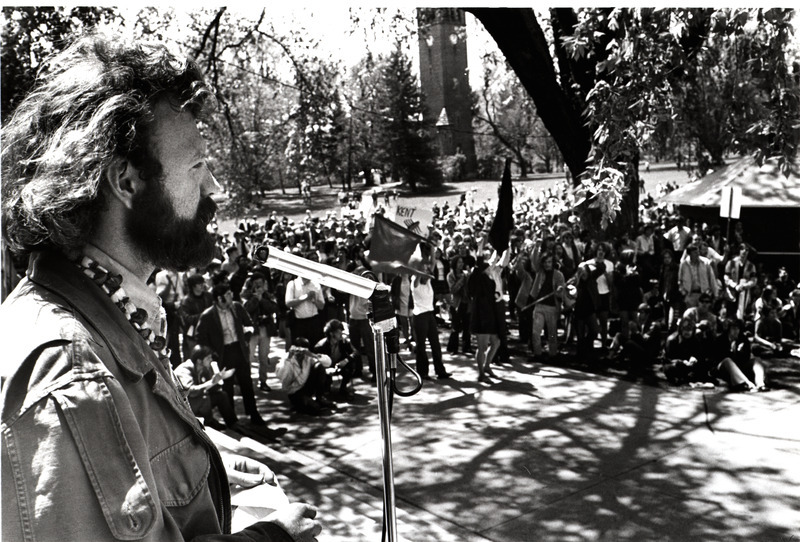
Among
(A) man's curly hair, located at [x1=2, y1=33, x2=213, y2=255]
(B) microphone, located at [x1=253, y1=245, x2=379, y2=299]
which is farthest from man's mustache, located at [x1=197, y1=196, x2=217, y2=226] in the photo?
(B) microphone, located at [x1=253, y1=245, x2=379, y2=299]

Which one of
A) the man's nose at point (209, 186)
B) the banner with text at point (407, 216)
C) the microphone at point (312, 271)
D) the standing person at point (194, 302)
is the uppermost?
the man's nose at point (209, 186)

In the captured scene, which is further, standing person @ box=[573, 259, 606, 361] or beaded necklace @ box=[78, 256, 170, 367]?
standing person @ box=[573, 259, 606, 361]

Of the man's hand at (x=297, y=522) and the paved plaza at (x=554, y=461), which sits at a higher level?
the man's hand at (x=297, y=522)

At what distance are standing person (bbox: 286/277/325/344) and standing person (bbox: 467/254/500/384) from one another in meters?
2.24

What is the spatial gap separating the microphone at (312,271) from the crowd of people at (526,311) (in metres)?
7.25

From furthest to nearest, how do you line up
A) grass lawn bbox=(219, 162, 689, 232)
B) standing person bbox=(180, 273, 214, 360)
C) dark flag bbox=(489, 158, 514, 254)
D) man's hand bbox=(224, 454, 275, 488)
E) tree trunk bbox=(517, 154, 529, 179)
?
tree trunk bbox=(517, 154, 529, 179) → grass lawn bbox=(219, 162, 689, 232) → dark flag bbox=(489, 158, 514, 254) → standing person bbox=(180, 273, 214, 360) → man's hand bbox=(224, 454, 275, 488)

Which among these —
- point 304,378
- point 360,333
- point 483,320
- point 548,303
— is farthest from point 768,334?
point 304,378

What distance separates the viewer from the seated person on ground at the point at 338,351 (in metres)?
10.7

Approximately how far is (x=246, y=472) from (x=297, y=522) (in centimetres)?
63

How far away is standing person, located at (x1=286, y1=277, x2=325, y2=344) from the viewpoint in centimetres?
1106

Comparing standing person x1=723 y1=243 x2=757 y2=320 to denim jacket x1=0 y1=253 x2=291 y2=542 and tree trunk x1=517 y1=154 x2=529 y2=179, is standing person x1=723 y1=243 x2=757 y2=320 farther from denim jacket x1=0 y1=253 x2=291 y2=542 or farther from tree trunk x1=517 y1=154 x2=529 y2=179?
tree trunk x1=517 y1=154 x2=529 y2=179

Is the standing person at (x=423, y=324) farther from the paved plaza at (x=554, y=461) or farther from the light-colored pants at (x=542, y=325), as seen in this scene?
the light-colored pants at (x=542, y=325)

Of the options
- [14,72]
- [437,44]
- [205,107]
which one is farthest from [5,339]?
[437,44]

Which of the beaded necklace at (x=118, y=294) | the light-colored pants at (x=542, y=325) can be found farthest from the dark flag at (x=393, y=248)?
the beaded necklace at (x=118, y=294)
